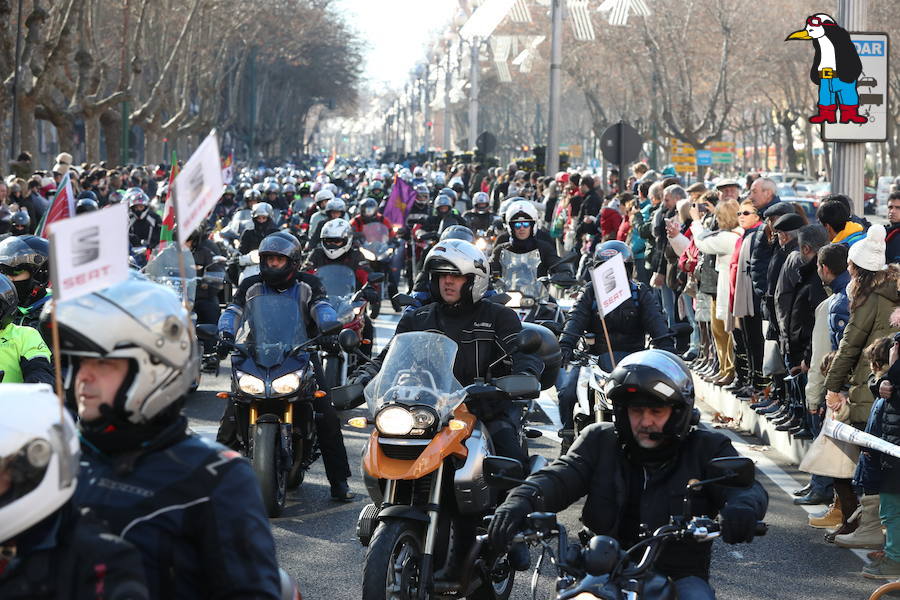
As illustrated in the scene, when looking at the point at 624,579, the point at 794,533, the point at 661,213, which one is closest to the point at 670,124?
the point at 661,213

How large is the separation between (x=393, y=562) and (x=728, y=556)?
2789 millimetres

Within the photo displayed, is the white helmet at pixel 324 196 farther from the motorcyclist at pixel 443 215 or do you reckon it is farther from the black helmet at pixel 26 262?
the black helmet at pixel 26 262

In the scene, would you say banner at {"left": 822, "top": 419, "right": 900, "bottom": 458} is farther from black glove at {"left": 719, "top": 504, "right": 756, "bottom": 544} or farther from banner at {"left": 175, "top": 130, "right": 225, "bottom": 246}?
banner at {"left": 175, "top": 130, "right": 225, "bottom": 246}

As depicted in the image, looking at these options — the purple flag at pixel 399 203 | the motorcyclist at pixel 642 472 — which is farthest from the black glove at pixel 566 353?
the purple flag at pixel 399 203

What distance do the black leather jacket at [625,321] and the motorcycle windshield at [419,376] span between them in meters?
2.94

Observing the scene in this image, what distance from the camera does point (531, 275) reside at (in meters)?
12.8

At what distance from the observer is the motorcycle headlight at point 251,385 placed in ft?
28.0

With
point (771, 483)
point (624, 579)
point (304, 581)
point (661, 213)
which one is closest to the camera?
point (624, 579)

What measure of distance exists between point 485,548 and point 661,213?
9.72m

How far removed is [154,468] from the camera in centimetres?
326

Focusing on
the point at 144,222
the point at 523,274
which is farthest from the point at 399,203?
the point at 523,274

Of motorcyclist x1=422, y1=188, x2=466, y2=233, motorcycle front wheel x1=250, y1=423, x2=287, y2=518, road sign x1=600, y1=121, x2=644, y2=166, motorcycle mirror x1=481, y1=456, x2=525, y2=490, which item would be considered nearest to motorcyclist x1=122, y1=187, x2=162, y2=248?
motorcyclist x1=422, y1=188, x2=466, y2=233

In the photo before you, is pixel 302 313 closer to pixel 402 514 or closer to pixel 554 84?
pixel 402 514

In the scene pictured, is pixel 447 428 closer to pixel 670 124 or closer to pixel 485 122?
pixel 670 124
